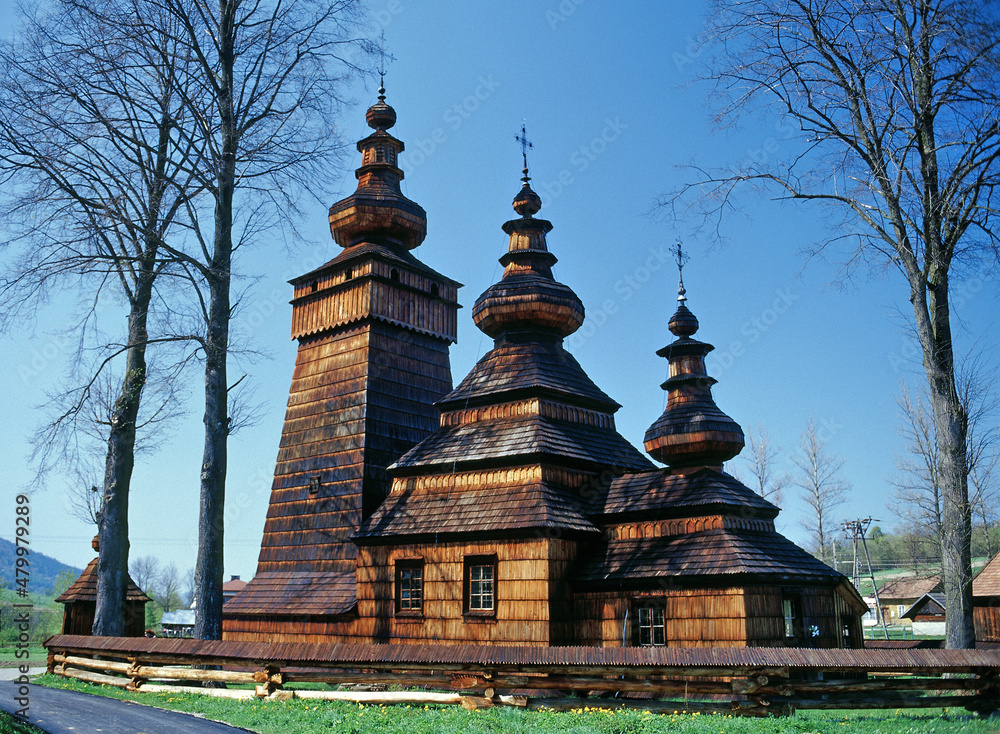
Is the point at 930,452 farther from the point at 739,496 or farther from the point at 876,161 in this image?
the point at 876,161

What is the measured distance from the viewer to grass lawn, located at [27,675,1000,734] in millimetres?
9594

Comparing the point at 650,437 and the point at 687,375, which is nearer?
the point at 650,437

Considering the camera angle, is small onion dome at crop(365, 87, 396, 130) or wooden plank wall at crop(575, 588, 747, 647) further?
small onion dome at crop(365, 87, 396, 130)

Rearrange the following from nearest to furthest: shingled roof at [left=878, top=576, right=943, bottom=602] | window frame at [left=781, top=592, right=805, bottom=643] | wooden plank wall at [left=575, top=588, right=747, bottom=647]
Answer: wooden plank wall at [left=575, top=588, right=747, bottom=647]
window frame at [left=781, top=592, right=805, bottom=643]
shingled roof at [left=878, top=576, right=943, bottom=602]

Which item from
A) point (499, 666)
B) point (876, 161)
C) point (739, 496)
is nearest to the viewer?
point (499, 666)

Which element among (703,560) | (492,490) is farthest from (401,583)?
(703,560)

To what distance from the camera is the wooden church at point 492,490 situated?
16234 millimetres

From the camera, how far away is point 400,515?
19.2 metres

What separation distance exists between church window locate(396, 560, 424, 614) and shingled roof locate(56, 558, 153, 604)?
38.3ft

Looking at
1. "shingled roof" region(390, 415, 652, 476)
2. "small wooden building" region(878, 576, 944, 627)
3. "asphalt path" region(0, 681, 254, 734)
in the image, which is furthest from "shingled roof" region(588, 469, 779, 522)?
"small wooden building" region(878, 576, 944, 627)

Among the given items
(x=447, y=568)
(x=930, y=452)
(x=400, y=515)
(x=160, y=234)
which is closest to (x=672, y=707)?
(x=447, y=568)

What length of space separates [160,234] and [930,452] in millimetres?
26931

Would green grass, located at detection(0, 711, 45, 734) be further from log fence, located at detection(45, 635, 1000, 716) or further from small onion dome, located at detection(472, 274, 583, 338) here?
small onion dome, located at detection(472, 274, 583, 338)

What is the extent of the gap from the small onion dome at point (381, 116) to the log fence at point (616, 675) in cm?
1764
